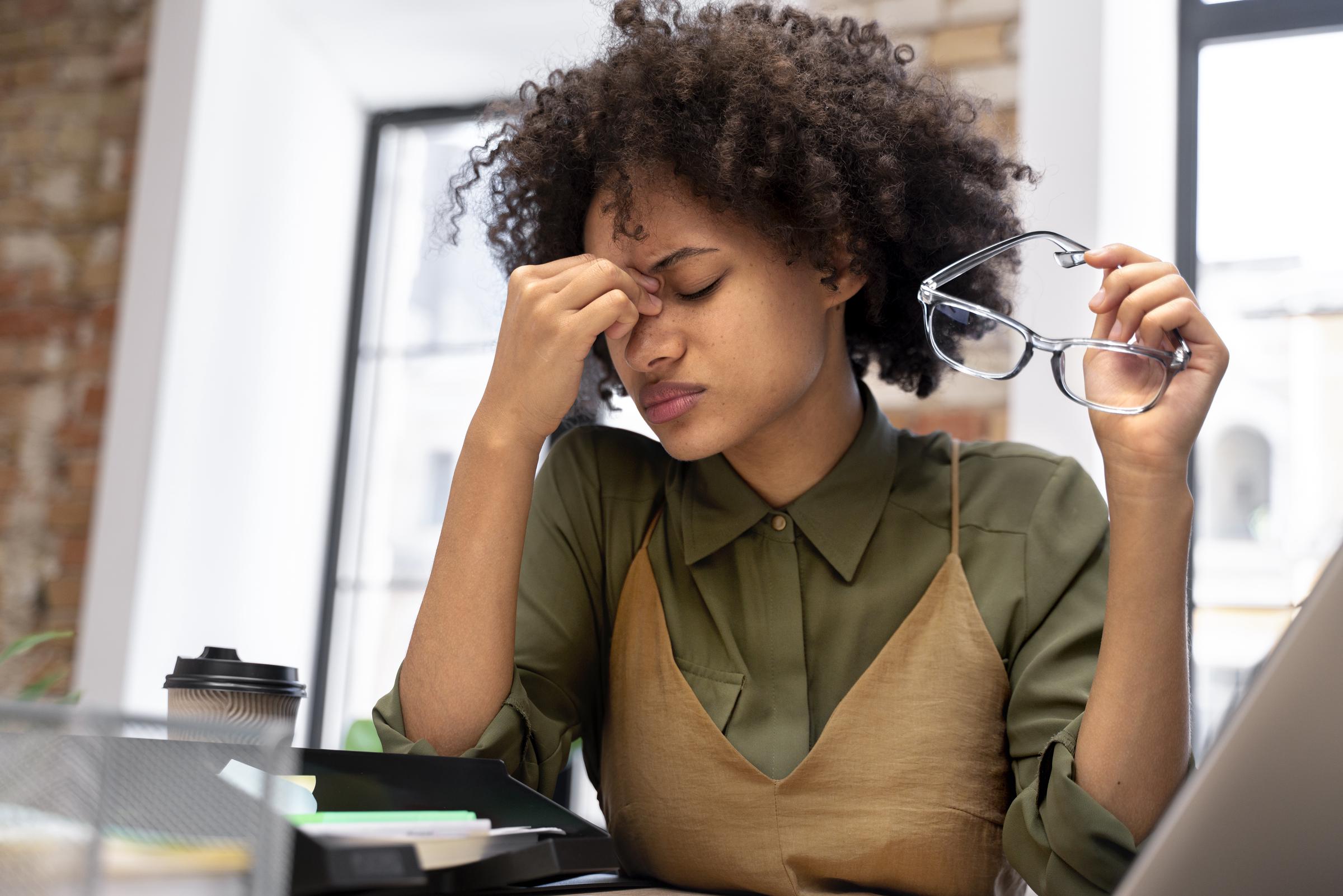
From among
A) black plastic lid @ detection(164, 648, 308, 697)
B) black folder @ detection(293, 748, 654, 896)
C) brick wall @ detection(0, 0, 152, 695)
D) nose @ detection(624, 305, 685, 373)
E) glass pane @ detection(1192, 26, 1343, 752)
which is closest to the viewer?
black folder @ detection(293, 748, 654, 896)

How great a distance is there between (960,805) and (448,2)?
2080mm

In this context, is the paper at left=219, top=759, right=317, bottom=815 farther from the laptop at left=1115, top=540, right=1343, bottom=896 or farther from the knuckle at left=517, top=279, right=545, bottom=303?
the knuckle at left=517, top=279, right=545, bottom=303

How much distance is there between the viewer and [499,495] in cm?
96

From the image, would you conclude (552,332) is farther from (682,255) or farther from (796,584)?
(796,584)

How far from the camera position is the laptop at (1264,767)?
0.42 meters

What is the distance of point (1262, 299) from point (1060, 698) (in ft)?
4.80

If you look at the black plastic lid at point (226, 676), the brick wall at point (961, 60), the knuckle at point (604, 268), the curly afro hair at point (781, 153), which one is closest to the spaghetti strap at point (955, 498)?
the curly afro hair at point (781, 153)

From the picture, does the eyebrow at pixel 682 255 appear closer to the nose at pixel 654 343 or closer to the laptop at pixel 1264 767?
the nose at pixel 654 343

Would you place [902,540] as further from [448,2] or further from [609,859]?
[448,2]

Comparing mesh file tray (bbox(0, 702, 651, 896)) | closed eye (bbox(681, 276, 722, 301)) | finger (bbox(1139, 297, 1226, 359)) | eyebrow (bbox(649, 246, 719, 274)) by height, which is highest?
eyebrow (bbox(649, 246, 719, 274))

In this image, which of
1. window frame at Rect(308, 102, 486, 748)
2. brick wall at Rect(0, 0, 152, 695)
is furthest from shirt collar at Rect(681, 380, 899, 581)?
brick wall at Rect(0, 0, 152, 695)

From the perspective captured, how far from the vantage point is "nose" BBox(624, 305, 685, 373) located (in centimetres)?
98

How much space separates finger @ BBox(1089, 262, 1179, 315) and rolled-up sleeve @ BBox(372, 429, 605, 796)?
0.49m

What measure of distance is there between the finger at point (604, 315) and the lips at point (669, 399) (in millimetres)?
65
